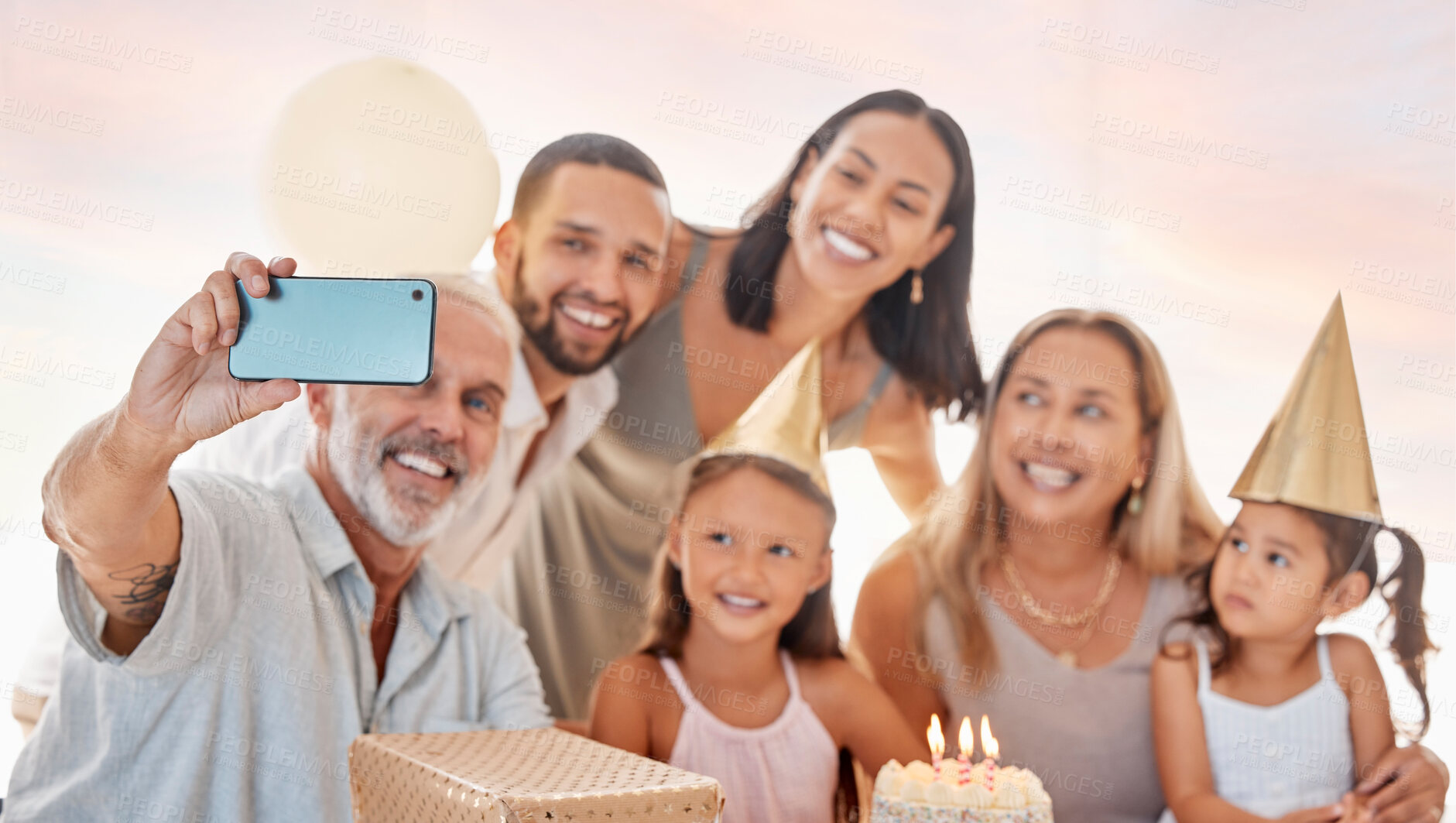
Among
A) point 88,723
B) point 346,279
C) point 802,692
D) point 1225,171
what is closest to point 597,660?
point 802,692

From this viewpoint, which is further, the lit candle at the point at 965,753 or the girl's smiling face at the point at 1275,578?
the girl's smiling face at the point at 1275,578

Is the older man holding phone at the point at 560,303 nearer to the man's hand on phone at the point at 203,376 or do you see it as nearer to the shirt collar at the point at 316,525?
the shirt collar at the point at 316,525

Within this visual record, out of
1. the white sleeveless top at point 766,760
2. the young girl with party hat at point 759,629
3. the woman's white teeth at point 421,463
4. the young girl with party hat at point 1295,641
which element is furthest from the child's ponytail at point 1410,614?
the woman's white teeth at point 421,463

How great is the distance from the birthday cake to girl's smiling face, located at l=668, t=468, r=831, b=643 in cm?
58

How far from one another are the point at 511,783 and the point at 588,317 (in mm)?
1325

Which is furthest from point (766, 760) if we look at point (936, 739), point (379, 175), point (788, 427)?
point (379, 175)

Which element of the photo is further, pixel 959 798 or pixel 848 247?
pixel 848 247

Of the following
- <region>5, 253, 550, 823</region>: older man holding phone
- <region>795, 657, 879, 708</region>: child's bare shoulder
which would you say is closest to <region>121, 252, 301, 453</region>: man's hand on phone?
<region>5, 253, 550, 823</region>: older man holding phone

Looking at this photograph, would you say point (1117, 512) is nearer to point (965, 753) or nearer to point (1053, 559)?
point (1053, 559)

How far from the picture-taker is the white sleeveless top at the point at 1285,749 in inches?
99.3

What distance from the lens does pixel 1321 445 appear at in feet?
8.53

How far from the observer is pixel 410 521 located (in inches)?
96.3

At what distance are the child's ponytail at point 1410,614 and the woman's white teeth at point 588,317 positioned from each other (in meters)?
1.94

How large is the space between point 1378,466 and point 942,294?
44.0 inches
